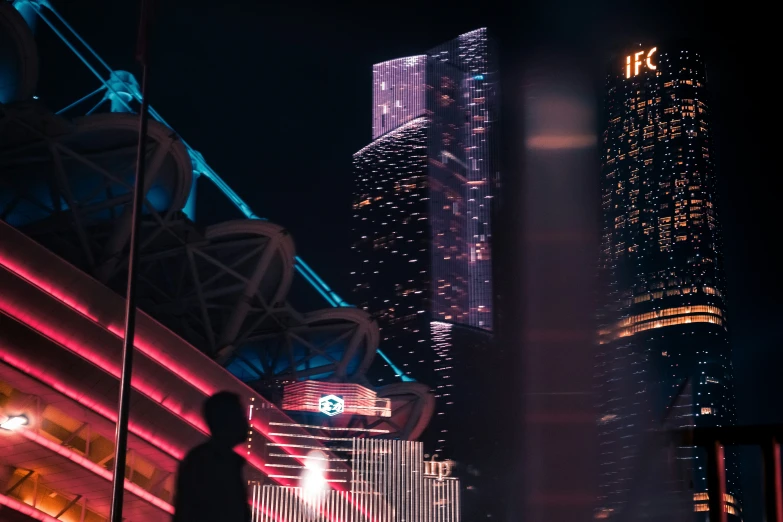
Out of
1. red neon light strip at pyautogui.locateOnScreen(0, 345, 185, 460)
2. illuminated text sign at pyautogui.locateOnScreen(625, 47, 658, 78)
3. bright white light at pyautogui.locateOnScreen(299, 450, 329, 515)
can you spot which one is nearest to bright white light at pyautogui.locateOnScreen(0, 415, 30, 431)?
red neon light strip at pyautogui.locateOnScreen(0, 345, 185, 460)

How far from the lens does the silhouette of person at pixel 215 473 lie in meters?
5.72

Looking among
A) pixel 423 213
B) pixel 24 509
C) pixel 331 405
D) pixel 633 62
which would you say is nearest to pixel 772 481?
pixel 24 509

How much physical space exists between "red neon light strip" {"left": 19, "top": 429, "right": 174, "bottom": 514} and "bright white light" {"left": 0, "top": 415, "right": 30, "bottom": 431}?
619mm

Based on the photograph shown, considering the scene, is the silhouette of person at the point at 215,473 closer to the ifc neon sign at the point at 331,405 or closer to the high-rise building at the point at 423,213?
the ifc neon sign at the point at 331,405

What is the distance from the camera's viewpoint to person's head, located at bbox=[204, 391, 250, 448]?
Result: 5.81 metres

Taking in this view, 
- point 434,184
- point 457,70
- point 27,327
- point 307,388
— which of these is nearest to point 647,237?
point 434,184

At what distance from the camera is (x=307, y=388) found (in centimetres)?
3459

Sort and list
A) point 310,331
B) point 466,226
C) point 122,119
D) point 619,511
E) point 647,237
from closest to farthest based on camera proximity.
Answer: point 619,511 → point 122,119 → point 310,331 → point 466,226 → point 647,237

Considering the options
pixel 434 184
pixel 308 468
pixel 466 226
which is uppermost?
pixel 434 184

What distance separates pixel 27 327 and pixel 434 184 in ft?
314

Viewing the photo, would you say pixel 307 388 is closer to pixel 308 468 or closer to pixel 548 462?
pixel 308 468

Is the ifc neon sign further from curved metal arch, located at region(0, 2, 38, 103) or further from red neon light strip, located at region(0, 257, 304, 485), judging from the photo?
curved metal arch, located at region(0, 2, 38, 103)

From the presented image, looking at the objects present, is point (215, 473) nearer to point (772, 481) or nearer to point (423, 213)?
point (772, 481)

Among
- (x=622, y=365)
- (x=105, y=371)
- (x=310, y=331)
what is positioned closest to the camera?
(x=622, y=365)
